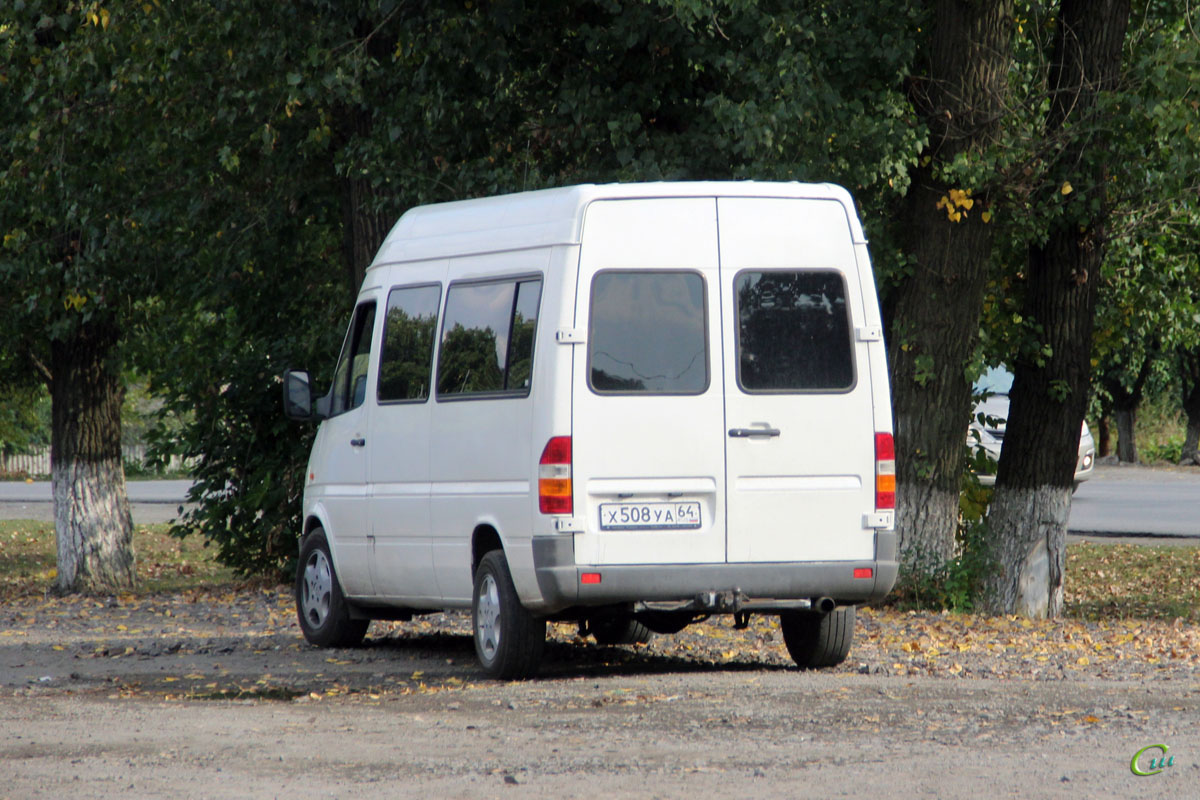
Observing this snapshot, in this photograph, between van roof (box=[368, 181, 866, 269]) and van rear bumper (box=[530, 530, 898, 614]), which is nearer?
van rear bumper (box=[530, 530, 898, 614])

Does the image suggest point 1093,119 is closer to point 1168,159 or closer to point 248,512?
point 1168,159

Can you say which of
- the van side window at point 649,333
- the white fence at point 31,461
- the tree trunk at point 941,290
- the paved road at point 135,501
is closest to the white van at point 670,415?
the van side window at point 649,333

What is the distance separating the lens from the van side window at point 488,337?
8.96 metres

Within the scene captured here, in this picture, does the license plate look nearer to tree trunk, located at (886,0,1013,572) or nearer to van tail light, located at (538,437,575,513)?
van tail light, located at (538,437,575,513)

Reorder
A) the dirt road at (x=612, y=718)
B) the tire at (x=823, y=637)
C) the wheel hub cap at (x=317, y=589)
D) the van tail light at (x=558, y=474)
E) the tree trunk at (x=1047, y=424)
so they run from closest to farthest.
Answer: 1. the dirt road at (x=612, y=718)
2. the van tail light at (x=558, y=474)
3. the tire at (x=823, y=637)
4. the wheel hub cap at (x=317, y=589)
5. the tree trunk at (x=1047, y=424)

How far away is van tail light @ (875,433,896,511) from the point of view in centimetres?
898

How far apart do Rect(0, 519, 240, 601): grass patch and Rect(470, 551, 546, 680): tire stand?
10.9m

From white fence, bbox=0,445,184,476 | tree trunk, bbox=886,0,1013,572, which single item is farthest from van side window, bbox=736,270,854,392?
white fence, bbox=0,445,184,476

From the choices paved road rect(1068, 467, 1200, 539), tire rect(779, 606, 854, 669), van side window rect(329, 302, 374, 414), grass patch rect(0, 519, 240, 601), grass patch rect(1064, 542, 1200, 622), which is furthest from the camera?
paved road rect(1068, 467, 1200, 539)

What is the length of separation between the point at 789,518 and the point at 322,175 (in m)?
8.23

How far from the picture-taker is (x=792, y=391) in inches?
350

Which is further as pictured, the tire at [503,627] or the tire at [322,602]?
the tire at [322,602]

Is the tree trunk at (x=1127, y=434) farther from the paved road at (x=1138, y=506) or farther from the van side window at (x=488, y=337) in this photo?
the van side window at (x=488, y=337)

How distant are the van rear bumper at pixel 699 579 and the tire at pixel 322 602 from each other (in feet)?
8.40
